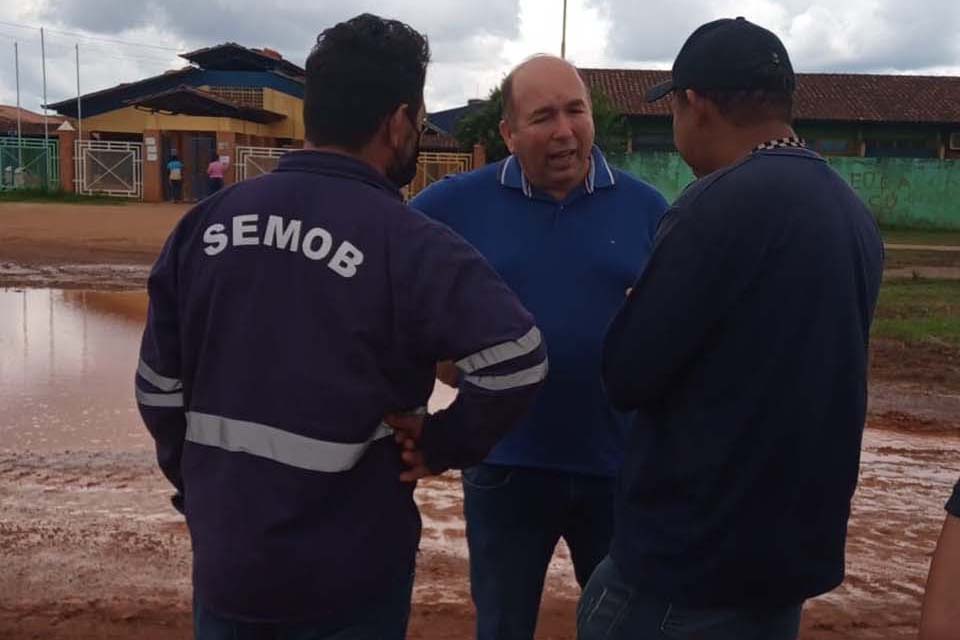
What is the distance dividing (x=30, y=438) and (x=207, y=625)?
546 cm

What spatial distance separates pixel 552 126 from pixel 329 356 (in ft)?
4.54

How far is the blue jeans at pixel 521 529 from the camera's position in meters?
2.98

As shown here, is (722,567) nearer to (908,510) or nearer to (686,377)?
(686,377)

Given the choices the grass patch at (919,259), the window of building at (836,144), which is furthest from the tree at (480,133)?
the window of building at (836,144)

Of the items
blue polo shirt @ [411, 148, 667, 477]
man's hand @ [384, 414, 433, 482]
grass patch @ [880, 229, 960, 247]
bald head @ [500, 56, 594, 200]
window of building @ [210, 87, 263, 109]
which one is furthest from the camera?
window of building @ [210, 87, 263, 109]

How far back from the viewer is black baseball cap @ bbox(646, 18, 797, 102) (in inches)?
82.5

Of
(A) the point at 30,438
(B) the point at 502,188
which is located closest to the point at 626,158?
(A) the point at 30,438

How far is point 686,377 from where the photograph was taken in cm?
207

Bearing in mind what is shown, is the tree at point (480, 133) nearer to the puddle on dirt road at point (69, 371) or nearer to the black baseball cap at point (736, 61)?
the puddle on dirt road at point (69, 371)

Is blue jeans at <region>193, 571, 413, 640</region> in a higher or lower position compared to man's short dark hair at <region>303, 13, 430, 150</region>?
lower

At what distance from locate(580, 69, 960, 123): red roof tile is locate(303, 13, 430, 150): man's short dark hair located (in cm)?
3805

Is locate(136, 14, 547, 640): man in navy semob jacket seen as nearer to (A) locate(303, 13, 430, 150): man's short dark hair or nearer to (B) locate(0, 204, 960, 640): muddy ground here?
(A) locate(303, 13, 430, 150): man's short dark hair

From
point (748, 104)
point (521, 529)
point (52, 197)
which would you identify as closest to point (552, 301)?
point (521, 529)

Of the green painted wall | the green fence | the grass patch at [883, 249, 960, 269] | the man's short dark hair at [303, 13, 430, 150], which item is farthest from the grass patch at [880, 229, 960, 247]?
the man's short dark hair at [303, 13, 430, 150]
